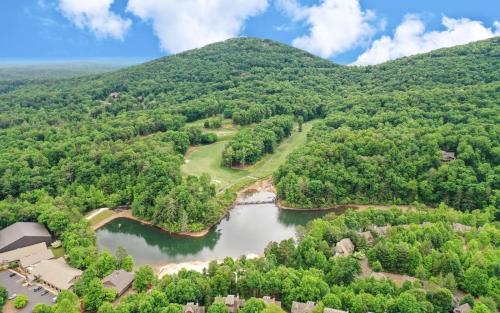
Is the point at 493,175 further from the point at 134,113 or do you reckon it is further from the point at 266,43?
the point at 266,43

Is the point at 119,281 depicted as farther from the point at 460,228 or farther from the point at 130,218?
the point at 460,228

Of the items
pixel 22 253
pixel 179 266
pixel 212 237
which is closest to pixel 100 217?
pixel 22 253

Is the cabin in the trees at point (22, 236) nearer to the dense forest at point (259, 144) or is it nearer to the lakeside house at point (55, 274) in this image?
the dense forest at point (259, 144)

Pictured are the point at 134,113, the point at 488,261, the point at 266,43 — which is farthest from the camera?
the point at 266,43

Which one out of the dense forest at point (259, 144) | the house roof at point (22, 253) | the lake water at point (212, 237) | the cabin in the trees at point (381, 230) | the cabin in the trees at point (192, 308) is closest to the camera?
the cabin in the trees at point (192, 308)

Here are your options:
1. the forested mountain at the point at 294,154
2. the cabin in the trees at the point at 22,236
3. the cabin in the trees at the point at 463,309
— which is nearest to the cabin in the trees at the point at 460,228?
the forested mountain at the point at 294,154

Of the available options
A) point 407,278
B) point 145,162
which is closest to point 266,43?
point 145,162
